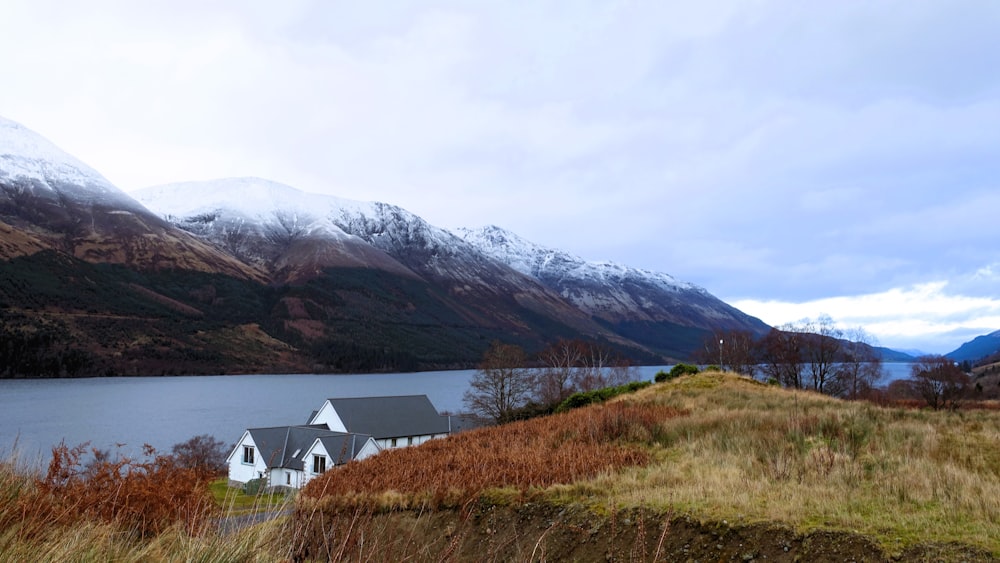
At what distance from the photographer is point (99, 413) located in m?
78.1

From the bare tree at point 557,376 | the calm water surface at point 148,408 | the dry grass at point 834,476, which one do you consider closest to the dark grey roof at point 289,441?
the calm water surface at point 148,408

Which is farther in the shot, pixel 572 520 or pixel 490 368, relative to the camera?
pixel 490 368

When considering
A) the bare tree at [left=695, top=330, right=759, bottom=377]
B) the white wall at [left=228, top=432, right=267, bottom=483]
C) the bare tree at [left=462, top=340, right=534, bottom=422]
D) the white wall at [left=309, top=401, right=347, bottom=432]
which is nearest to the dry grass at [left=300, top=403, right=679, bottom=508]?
the white wall at [left=228, top=432, right=267, bottom=483]

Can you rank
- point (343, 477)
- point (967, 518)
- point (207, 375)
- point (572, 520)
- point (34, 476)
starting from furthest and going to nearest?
1. point (207, 375)
2. point (343, 477)
3. point (572, 520)
4. point (967, 518)
5. point (34, 476)

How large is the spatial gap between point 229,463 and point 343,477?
38.2m

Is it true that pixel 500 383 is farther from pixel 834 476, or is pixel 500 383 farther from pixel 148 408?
pixel 148 408

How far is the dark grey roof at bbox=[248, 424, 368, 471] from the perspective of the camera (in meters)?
41.3

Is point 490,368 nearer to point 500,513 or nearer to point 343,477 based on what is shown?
point 343,477

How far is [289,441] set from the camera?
43.5 metres

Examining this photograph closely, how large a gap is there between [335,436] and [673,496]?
3586 cm

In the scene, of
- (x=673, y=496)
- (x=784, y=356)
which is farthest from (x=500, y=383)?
(x=673, y=496)

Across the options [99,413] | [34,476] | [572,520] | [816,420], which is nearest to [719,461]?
[572,520]

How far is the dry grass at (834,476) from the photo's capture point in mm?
7551

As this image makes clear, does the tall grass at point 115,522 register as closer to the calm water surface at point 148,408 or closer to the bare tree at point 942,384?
the calm water surface at point 148,408
